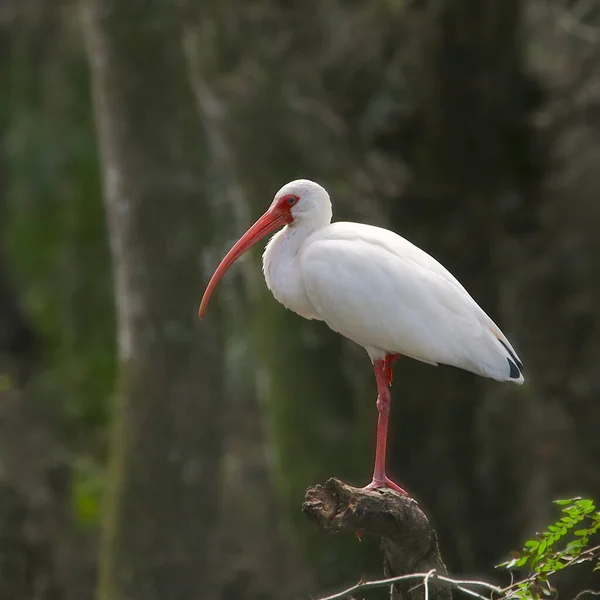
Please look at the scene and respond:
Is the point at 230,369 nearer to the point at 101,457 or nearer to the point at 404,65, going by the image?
the point at 101,457

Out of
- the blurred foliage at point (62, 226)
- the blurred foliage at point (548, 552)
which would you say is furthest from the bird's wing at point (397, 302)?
the blurred foliage at point (62, 226)

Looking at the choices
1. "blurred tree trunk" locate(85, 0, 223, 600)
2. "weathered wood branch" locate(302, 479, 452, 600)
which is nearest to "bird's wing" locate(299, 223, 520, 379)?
"weathered wood branch" locate(302, 479, 452, 600)

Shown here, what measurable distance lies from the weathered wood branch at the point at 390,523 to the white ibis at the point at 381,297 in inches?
23.2

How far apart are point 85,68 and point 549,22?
23.0 ft

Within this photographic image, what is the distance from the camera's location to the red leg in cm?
696

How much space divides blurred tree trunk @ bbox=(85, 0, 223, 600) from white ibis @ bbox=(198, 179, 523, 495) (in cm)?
422

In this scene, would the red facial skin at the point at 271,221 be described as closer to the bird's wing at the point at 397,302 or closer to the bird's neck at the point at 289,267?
the bird's neck at the point at 289,267

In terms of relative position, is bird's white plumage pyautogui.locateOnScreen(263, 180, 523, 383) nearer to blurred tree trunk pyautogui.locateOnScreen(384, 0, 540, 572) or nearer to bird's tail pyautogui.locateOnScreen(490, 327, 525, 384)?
bird's tail pyautogui.locateOnScreen(490, 327, 525, 384)

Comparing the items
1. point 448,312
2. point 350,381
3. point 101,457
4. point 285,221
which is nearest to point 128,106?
point 350,381

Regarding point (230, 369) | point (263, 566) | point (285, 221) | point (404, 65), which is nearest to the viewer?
point (285, 221)

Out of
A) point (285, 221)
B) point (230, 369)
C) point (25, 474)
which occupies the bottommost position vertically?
point (285, 221)

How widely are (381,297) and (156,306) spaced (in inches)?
187

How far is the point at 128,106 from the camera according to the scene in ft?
38.3

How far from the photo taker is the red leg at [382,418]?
696 centimetres
